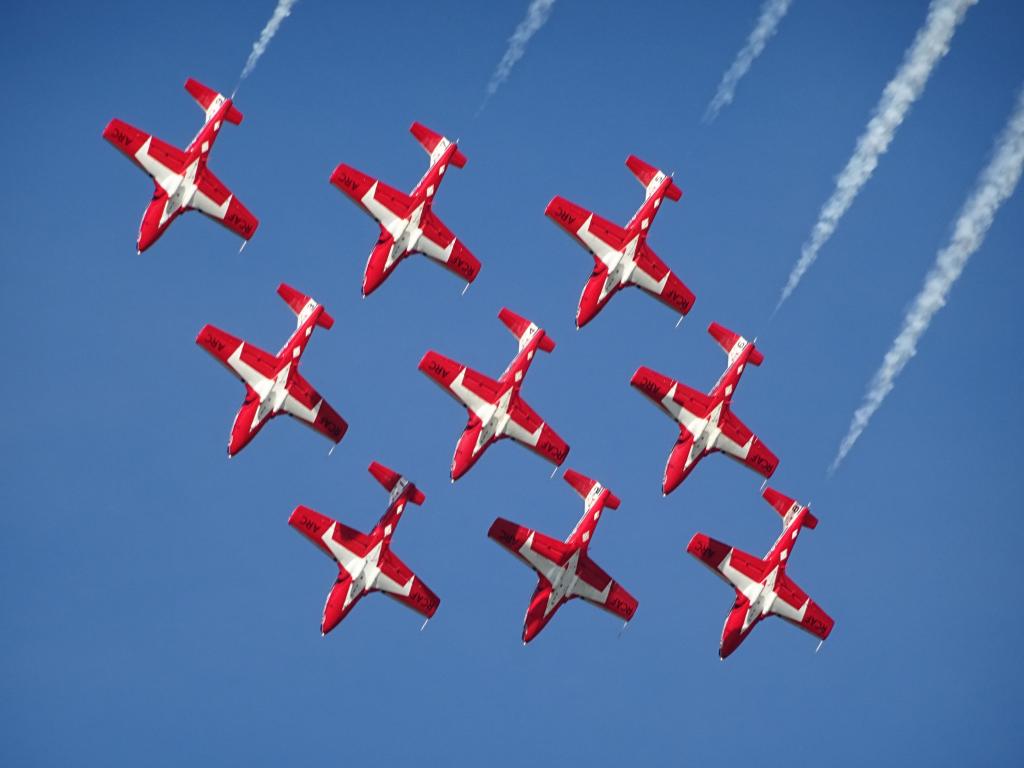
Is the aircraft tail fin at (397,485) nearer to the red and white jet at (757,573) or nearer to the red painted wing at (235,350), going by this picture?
the red painted wing at (235,350)

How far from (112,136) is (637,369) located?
22827 millimetres

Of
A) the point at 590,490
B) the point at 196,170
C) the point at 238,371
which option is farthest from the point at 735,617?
the point at 196,170

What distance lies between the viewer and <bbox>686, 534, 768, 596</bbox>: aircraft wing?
92.6 metres

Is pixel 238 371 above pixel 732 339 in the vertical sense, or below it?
below

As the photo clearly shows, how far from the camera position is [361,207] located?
301ft

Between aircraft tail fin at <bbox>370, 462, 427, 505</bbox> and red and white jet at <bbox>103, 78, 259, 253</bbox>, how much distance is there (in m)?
10.9

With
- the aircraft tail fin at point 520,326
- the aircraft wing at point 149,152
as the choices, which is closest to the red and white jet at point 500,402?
the aircraft tail fin at point 520,326

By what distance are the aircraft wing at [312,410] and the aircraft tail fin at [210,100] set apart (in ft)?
34.7

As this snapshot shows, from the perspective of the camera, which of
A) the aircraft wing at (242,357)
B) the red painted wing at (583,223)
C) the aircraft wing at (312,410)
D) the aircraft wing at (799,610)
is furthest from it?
the aircraft wing at (799,610)

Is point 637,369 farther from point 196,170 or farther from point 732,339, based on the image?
point 196,170

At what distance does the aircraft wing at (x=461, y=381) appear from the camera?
90.2 metres

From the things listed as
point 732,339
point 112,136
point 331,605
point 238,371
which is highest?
point 732,339

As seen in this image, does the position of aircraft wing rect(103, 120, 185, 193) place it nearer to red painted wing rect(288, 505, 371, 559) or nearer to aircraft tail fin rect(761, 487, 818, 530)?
red painted wing rect(288, 505, 371, 559)

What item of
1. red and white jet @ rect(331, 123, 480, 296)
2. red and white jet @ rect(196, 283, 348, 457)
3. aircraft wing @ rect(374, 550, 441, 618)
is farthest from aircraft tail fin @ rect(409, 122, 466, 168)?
aircraft wing @ rect(374, 550, 441, 618)
